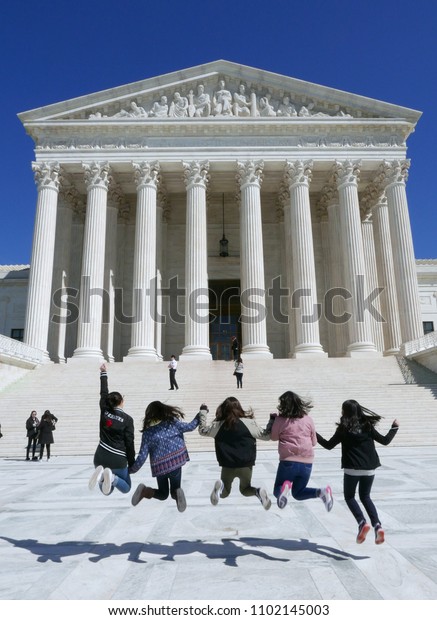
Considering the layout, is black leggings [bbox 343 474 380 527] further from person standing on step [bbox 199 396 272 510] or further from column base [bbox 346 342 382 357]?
column base [bbox 346 342 382 357]

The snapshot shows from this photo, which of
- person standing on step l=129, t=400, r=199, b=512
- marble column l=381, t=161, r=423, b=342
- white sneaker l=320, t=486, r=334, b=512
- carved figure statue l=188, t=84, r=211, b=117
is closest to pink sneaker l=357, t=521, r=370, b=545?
white sneaker l=320, t=486, r=334, b=512

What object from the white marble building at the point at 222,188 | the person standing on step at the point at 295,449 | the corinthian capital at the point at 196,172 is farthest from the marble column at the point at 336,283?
the person standing on step at the point at 295,449

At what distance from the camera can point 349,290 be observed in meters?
29.1

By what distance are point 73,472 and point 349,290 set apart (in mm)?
22514

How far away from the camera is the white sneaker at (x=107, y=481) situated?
5.04 metres

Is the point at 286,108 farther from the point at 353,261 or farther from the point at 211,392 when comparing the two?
the point at 211,392

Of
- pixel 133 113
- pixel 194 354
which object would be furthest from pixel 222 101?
pixel 194 354

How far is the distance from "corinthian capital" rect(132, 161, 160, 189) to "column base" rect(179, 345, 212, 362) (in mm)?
11612

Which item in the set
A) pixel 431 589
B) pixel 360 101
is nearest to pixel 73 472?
pixel 431 589

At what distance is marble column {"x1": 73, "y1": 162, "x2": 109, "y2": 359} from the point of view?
91.8ft

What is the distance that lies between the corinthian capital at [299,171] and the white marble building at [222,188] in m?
0.07

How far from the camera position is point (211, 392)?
20438 millimetres

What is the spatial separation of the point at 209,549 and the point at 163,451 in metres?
1.16

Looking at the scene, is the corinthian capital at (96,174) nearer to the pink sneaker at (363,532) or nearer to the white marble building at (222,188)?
the white marble building at (222,188)
